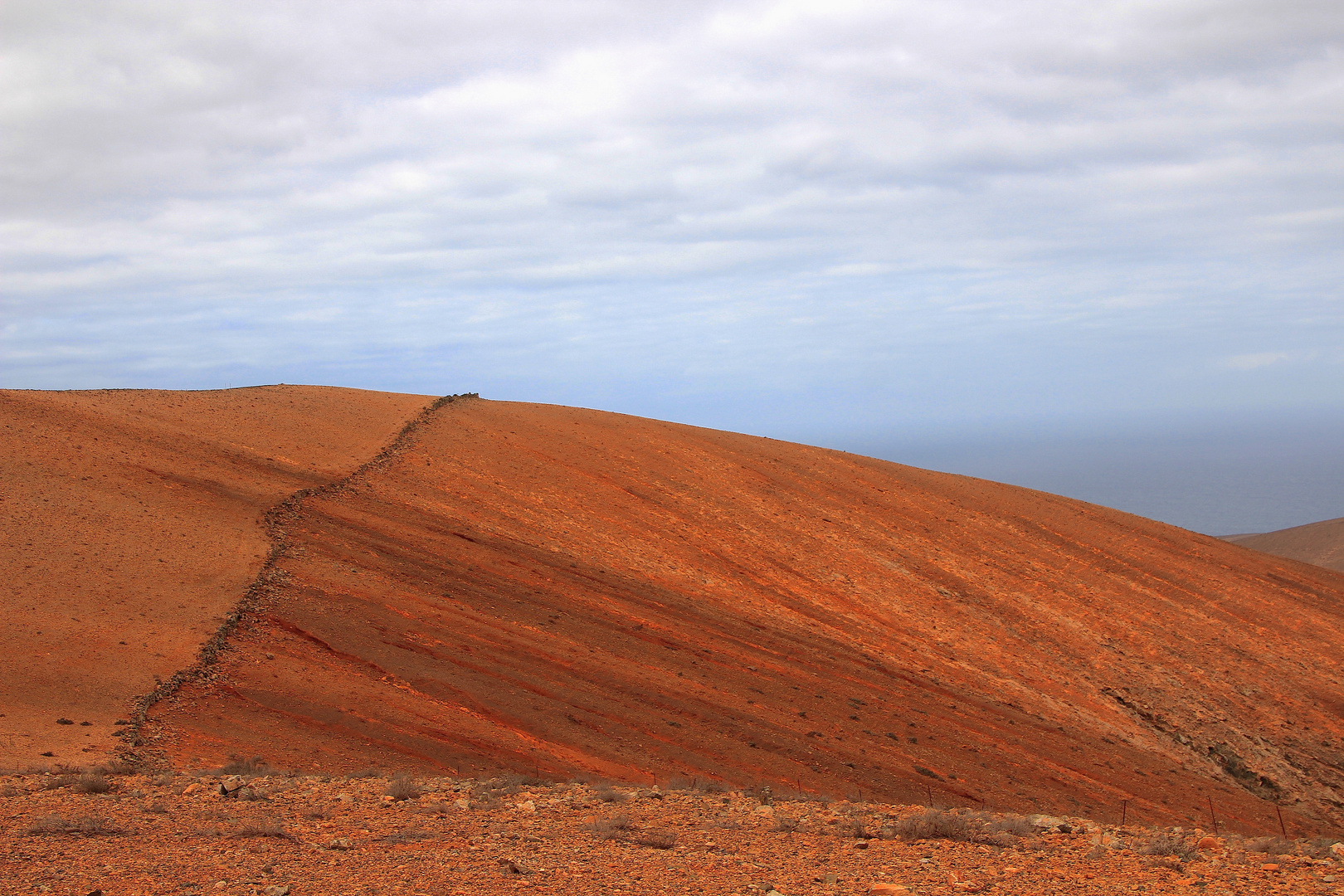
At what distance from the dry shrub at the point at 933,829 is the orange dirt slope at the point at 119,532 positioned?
418 inches

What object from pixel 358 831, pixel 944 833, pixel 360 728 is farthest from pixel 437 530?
pixel 944 833

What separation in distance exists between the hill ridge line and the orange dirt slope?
0.79ft

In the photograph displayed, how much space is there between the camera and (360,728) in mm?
15094

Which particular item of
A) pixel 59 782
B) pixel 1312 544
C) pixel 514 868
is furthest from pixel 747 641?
pixel 1312 544

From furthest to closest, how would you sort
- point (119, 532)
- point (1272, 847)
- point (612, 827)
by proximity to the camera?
point (119, 532)
point (612, 827)
point (1272, 847)

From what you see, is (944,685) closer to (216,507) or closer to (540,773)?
(540,773)

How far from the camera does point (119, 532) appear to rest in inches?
827

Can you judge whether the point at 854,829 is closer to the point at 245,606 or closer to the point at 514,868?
the point at 514,868

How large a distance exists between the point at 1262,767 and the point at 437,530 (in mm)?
22830

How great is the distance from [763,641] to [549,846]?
1463cm

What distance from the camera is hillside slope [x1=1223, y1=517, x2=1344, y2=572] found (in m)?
72.5

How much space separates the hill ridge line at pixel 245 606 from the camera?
43.8 ft

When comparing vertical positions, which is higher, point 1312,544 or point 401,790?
point 1312,544

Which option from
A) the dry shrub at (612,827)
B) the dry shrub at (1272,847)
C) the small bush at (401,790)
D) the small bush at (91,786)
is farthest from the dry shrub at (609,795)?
the dry shrub at (1272,847)
